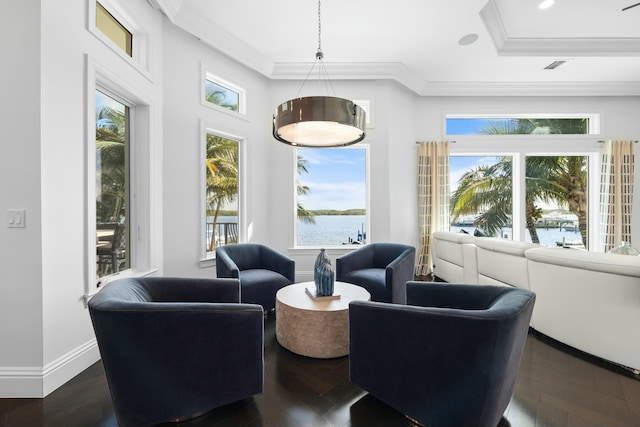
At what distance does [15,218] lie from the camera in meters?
1.82

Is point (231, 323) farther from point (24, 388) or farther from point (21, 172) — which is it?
point (21, 172)

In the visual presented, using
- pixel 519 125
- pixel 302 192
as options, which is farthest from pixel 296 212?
pixel 519 125

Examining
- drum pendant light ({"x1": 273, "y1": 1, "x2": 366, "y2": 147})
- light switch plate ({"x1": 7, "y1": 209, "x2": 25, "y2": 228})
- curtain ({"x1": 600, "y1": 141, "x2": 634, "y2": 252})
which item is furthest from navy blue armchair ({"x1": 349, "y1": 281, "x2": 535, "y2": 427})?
curtain ({"x1": 600, "y1": 141, "x2": 634, "y2": 252})

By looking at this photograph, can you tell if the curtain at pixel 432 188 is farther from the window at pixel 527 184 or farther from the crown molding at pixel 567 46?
the crown molding at pixel 567 46

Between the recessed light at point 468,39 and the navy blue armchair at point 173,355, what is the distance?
4212mm

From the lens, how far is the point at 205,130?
3586mm

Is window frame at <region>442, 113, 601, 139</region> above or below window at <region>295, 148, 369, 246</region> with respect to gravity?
above

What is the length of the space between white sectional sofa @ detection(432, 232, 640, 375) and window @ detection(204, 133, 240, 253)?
133 inches

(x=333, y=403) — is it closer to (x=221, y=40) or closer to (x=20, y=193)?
(x=20, y=193)

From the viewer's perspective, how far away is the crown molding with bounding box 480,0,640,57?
390 cm

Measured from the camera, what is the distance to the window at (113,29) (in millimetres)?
2439

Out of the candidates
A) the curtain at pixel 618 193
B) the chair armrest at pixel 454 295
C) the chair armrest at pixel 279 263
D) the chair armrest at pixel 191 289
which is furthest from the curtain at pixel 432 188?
the chair armrest at pixel 191 289

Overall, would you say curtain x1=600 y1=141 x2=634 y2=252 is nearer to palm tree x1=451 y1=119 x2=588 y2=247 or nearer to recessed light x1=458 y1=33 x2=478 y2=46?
palm tree x1=451 y1=119 x2=588 y2=247

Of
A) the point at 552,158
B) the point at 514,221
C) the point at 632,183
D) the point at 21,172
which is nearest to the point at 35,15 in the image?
the point at 21,172
